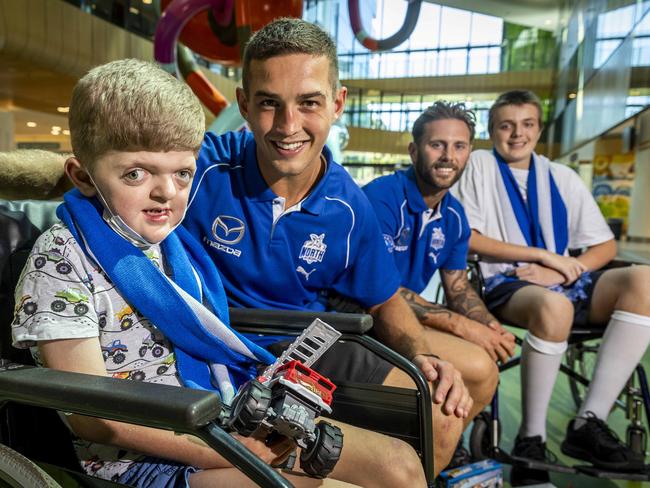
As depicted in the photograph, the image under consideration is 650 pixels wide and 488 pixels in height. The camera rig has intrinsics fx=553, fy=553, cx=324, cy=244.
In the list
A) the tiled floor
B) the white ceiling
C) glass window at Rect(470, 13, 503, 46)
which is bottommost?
the tiled floor

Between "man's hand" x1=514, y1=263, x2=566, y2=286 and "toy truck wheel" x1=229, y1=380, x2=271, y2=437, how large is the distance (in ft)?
5.58

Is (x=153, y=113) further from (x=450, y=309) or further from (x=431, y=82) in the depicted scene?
(x=431, y=82)

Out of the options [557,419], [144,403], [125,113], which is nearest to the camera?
[144,403]

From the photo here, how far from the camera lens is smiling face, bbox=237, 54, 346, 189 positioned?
1348 millimetres

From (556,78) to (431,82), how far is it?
514cm

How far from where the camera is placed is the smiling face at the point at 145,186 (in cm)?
92

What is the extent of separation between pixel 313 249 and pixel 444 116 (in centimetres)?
87

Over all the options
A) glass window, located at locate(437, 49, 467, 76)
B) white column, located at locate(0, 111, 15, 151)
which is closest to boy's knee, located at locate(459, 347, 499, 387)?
white column, located at locate(0, 111, 15, 151)

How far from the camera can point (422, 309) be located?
6.40 feet

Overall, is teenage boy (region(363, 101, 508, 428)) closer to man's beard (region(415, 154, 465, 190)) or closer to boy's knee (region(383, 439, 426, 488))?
man's beard (region(415, 154, 465, 190))

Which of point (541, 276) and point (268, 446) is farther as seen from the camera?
point (541, 276)

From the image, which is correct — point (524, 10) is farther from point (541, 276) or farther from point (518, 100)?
point (541, 276)

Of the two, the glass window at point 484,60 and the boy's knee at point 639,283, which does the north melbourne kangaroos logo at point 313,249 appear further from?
the glass window at point 484,60

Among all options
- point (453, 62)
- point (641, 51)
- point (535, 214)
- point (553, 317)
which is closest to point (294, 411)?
point (553, 317)
